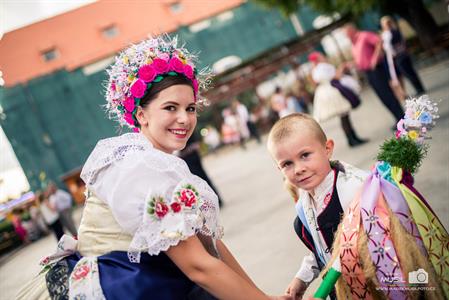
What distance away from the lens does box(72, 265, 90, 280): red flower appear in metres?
1.42

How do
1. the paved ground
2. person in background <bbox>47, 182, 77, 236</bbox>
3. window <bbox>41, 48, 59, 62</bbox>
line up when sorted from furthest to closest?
window <bbox>41, 48, 59, 62</bbox> < person in background <bbox>47, 182, 77, 236</bbox> < the paved ground

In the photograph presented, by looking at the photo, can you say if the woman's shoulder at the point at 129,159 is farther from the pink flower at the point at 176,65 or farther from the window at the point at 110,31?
the window at the point at 110,31

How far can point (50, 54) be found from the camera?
108 feet

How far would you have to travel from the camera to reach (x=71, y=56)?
32.4m

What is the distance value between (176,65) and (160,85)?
0.13m

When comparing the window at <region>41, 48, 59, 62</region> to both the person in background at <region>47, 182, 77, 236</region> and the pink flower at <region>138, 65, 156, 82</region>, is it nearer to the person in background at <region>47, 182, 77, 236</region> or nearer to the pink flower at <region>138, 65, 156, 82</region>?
the person in background at <region>47, 182, 77, 236</region>

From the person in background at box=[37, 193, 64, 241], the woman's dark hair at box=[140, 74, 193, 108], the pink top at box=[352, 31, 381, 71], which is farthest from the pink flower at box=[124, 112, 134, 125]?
the person in background at box=[37, 193, 64, 241]

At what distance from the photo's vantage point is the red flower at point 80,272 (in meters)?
1.42

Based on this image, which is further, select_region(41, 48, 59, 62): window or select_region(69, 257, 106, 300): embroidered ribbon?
select_region(41, 48, 59, 62): window

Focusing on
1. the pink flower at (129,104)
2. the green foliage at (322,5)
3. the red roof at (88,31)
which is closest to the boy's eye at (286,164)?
the pink flower at (129,104)

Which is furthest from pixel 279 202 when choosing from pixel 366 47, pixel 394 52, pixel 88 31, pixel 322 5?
pixel 88 31

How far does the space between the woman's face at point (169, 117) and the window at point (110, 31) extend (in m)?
34.6

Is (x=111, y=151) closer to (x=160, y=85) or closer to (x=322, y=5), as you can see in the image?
(x=160, y=85)

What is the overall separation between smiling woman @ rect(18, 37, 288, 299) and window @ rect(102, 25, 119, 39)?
34.6 m
